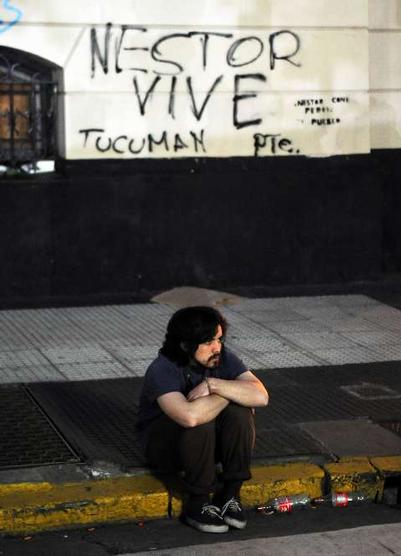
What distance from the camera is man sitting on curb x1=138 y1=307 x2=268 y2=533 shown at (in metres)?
6.39

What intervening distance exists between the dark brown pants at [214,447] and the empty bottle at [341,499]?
23.0 inches

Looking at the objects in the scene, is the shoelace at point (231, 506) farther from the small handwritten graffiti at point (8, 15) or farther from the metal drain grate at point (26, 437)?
the small handwritten graffiti at point (8, 15)

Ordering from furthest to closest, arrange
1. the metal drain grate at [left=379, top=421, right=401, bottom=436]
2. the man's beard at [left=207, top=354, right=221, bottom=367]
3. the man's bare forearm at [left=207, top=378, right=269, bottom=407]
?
the metal drain grate at [left=379, top=421, right=401, bottom=436]
the man's beard at [left=207, top=354, right=221, bottom=367]
the man's bare forearm at [left=207, top=378, right=269, bottom=407]

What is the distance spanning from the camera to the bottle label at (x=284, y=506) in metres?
6.72

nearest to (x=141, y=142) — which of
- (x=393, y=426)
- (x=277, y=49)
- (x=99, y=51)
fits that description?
(x=99, y=51)

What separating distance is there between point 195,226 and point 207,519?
17.9 ft

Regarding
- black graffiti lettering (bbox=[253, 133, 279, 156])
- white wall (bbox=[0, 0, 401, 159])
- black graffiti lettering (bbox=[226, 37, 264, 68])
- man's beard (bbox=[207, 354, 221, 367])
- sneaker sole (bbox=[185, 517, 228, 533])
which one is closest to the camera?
sneaker sole (bbox=[185, 517, 228, 533])

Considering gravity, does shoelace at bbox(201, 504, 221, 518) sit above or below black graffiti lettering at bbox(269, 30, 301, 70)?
below

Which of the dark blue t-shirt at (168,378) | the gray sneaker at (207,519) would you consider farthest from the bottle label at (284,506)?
the dark blue t-shirt at (168,378)

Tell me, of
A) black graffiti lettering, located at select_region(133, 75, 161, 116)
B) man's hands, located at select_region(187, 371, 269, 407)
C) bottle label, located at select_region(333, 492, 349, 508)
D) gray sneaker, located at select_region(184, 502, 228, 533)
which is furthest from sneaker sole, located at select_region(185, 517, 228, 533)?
black graffiti lettering, located at select_region(133, 75, 161, 116)

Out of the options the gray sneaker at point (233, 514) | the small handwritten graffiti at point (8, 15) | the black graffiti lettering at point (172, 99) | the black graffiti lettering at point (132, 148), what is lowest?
the gray sneaker at point (233, 514)

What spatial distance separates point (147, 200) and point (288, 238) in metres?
1.31

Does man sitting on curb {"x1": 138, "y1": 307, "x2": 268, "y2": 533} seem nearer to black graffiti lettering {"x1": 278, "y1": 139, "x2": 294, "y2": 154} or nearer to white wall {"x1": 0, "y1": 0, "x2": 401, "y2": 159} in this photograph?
white wall {"x1": 0, "y1": 0, "x2": 401, "y2": 159}

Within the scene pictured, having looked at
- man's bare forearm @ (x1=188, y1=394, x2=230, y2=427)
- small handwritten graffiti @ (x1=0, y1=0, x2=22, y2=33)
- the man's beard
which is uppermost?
small handwritten graffiti @ (x1=0, y1=0, x2=22, y2=33)
